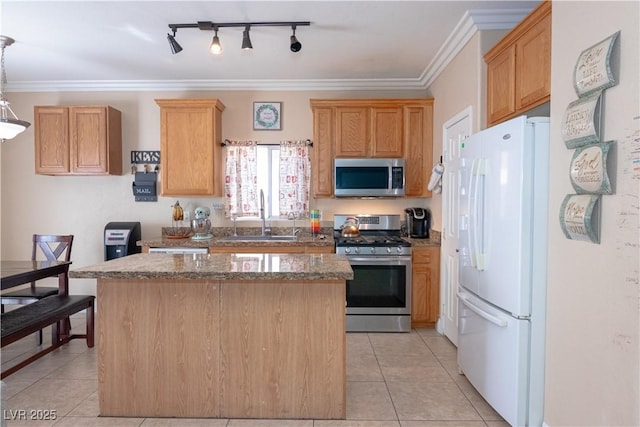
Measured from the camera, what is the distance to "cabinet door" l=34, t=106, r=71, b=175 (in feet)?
12.5

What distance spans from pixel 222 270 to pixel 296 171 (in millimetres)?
2441

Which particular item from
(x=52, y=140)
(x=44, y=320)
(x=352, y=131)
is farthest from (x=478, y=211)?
(x=52, y=140)

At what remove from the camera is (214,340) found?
2012 millimetres

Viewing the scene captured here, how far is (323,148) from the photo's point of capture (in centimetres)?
388

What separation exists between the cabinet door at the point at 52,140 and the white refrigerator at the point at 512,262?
4111 millimetres

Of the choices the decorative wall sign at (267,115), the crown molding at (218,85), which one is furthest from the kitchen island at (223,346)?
the crown molding at (218,85)

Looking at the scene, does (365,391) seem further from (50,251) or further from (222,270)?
(50,251)

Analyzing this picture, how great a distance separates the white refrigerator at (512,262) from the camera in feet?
6.03

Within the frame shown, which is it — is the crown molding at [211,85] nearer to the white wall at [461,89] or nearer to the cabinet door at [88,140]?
the cabinet door at [88,140]

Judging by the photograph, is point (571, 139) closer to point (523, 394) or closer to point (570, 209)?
point (570, 209)

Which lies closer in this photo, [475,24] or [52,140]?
[475,24]

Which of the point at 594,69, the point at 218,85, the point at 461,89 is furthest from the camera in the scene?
the point at 218,85

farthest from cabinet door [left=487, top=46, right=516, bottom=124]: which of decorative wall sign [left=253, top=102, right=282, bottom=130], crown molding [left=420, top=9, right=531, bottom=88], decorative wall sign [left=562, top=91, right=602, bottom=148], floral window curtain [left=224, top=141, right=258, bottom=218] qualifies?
floral window curtain [left=224, top=141, right=258, bottom=218]

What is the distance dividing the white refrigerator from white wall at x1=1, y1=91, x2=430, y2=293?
81.1 inches
